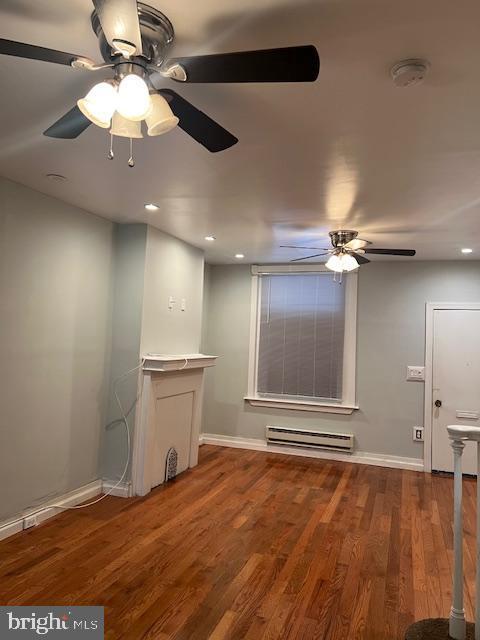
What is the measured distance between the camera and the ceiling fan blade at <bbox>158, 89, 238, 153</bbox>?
1.49 metres

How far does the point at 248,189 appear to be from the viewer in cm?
300

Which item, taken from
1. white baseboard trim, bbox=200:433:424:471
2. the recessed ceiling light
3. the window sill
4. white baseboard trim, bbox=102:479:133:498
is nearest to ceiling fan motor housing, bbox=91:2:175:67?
the recessed ceiling light

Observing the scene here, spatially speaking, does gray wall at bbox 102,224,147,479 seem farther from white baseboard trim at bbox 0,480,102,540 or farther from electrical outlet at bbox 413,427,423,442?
electrical outlet at bbox 413,427,423,442

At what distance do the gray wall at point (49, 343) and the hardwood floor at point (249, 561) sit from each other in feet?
1.47

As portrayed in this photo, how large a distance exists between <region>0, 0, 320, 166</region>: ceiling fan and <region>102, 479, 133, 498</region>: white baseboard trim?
10.4ft

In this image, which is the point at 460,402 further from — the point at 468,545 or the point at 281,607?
the point at 281,607

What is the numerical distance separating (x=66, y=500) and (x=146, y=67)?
10.9ft

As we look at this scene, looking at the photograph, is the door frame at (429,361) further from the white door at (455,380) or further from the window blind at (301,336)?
the window blind at (301,336)

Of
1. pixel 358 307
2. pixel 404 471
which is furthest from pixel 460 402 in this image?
pixel 358 307

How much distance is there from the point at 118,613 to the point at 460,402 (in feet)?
13.8

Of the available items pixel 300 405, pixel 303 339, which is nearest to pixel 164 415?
pixel 300 405

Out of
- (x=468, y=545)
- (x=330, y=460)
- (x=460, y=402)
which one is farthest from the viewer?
(x=330, y=460)

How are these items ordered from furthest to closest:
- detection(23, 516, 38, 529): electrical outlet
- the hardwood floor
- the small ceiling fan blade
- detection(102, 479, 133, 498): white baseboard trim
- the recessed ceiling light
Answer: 1. the small ceiling fan blade
2. detection(102, 479, 133, 498): white baseboard trim
3. detection(23, 516, 38, 529): electrical outlet
4. the recessed ceiling light
5. the hardwood floor

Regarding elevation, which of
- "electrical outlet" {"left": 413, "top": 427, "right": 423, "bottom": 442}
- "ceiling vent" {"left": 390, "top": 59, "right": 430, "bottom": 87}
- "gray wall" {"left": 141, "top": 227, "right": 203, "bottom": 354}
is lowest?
"electrical outlet" {"left": 413, "top": 427, "right": 423, "bottom": 442}
